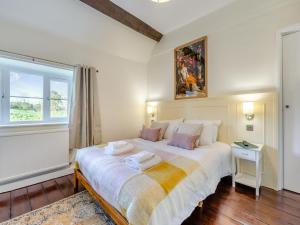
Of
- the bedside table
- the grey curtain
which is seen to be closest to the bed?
the bedside table

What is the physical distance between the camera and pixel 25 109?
2613 millimetres

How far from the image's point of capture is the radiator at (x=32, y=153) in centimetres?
221

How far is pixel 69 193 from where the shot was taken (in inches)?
85.3

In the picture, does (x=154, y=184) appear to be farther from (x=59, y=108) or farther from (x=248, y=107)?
(x=59, y=108)

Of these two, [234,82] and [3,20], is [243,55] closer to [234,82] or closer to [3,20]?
[234,82]

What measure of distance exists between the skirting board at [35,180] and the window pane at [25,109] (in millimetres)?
968

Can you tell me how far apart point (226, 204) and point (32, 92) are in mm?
3411

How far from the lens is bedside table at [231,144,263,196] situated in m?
2.06

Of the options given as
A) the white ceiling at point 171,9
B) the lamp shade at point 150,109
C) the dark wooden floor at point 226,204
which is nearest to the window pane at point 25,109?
the dark wooden floor at point 226,204

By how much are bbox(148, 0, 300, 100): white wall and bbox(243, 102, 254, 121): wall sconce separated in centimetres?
26

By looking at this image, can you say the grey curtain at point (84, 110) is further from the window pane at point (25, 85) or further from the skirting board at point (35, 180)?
the window pane at point (25, 85)

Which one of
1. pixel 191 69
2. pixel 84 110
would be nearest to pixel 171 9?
pixel 191 69

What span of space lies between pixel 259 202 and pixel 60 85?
3671 mm

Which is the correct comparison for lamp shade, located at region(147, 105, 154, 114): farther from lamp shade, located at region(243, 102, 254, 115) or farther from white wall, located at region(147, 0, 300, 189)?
lamp shade, located at region(243, 102, 254, 115)
